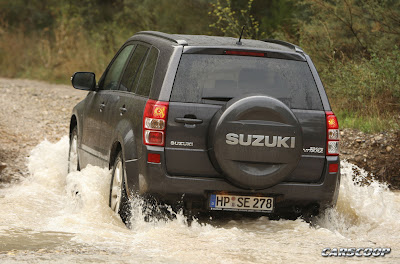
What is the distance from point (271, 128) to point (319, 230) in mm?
997

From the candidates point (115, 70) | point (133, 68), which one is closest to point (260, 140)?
point (133, 68)

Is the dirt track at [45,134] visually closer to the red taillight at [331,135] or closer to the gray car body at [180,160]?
the gray car body at [180,160]

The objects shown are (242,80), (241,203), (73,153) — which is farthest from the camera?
(73,153)

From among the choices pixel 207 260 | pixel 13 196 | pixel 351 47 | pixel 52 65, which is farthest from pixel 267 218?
pixel 52 65

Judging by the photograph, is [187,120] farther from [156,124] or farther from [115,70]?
[115,70]

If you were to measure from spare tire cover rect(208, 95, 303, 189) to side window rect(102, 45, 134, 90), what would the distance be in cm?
203

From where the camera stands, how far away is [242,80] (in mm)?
6645

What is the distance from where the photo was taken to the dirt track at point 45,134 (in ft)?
34.8

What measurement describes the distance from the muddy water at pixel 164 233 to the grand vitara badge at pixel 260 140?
0.77 metres

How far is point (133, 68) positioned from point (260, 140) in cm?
189

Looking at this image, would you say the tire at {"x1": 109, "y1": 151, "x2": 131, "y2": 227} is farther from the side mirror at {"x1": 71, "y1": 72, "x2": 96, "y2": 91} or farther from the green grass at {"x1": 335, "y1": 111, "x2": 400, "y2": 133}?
the green grass at {"x1": 335, "y1": 111, "x2": 400, "y2": 133}

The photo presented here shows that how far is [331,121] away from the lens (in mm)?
6637

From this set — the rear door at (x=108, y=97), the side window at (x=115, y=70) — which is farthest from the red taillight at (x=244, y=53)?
the side window at (x=115, y=70)
